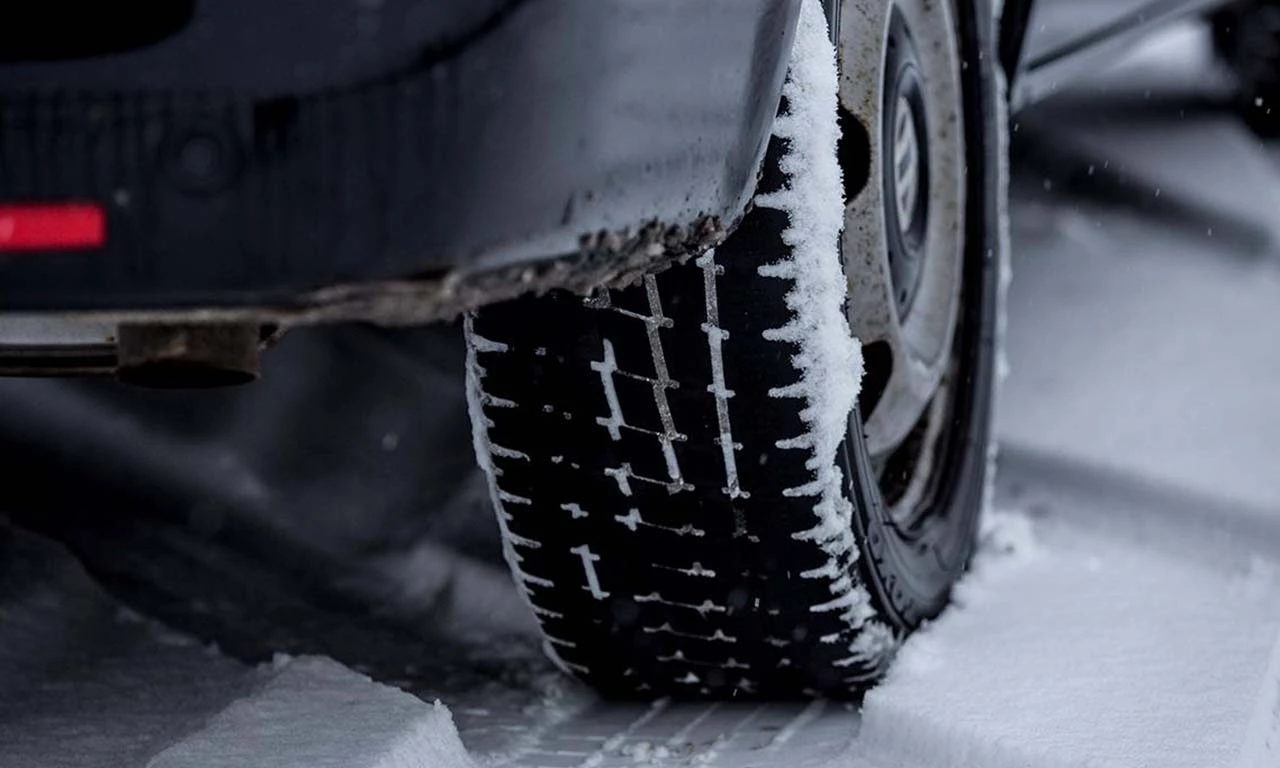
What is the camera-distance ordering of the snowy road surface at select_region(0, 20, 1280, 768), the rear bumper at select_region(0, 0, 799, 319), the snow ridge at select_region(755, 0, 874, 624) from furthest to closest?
the snowy road surface at select_region(0, 20, 1280, 768), the snow ridge at select_region(755, 0, 874, 624), the rear bumper at select_region(0, 0, 799, 319)

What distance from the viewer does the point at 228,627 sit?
1.94 meters

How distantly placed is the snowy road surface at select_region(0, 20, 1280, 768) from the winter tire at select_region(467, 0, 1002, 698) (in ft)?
0.28

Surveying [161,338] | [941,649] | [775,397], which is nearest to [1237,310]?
[941,649]

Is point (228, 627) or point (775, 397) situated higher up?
point (775, 397)

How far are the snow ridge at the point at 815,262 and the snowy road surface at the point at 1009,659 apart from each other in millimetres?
325

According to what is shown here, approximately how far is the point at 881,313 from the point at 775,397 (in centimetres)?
28

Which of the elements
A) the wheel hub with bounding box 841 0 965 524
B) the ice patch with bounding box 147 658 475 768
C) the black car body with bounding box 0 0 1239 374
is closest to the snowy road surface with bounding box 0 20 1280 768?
the ice patch with bounding box 147 658 475 768

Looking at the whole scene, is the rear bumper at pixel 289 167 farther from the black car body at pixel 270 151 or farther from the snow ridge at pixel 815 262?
the snow ridge at pixel 815 262

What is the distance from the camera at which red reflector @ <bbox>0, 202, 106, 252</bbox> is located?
0.89 m

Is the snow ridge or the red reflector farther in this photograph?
the snow ridge

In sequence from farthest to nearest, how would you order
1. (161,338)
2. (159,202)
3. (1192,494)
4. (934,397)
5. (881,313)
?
(1192,494) → (934,397) → (881,313) → (161,338) → (159,202)

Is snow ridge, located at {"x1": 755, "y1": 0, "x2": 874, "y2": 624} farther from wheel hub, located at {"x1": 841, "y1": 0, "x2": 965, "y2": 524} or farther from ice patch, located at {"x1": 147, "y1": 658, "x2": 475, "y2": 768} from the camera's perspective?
ice patch, located at {"x1": 147, "y1": 658, "x2": 475, "y2": 768}

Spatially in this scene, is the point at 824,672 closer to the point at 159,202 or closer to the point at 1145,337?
the point at 159,202

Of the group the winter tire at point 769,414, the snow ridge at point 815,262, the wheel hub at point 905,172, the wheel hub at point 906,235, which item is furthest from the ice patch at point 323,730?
the wheel hub at point 905,172
